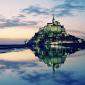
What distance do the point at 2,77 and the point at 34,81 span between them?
101 inches

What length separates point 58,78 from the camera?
2083cm

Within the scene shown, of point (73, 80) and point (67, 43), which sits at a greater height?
point (73, 80)

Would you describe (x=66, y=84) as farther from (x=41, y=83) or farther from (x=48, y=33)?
(x=48, y=33)

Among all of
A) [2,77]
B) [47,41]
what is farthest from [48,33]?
[2,77]

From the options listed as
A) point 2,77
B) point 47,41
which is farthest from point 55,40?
point 2,77

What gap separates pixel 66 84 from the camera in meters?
Result: 18.7

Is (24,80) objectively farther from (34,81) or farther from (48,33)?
(48,33)

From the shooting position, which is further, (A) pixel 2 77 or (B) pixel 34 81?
(A) pixel 2 77

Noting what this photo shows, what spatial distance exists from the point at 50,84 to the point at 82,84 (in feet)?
5.22

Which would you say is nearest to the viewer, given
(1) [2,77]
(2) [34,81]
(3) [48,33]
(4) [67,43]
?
(2) [34,81]

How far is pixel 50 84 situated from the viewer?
1859cm

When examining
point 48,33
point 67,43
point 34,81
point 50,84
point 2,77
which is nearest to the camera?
point 50,84

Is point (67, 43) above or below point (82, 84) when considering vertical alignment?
below

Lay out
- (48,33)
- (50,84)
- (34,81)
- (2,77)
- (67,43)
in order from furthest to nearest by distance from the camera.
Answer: (48,33)
(67,43)
(2,77)
(34,81)
(50,84)
